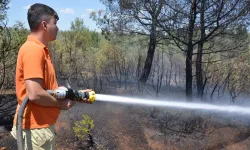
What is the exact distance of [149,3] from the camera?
24.7ft

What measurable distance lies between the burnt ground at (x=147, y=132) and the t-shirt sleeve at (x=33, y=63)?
4.05 m

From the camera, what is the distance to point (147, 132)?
6.42m

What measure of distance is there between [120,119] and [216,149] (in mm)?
2457

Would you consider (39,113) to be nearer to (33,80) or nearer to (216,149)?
(33,80)

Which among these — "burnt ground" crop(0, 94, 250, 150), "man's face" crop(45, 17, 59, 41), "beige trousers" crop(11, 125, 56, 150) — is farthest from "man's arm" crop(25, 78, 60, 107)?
"burnt ground" crop(0, 94, 250, 150)

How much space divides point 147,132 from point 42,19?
5.00m

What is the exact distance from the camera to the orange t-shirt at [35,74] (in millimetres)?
1756

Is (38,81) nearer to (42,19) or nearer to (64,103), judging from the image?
(64,103)

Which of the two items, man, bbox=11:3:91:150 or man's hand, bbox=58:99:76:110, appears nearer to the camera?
man, bbox=11:3:91:150

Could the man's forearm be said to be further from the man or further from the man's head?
the man's head

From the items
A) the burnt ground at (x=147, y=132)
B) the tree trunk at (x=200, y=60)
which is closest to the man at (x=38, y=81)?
the burnt ground at (x=147, y=132)

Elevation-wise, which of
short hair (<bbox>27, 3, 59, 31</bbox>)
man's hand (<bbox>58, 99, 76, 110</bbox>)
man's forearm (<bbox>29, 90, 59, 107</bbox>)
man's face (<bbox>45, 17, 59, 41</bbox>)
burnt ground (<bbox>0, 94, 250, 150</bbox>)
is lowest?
burnt ground (<bbox>0, 94, 250, 150</bbox>)

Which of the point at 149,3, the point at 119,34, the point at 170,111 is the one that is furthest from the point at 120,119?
the point at 119,34

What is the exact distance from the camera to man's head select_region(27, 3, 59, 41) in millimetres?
1876
